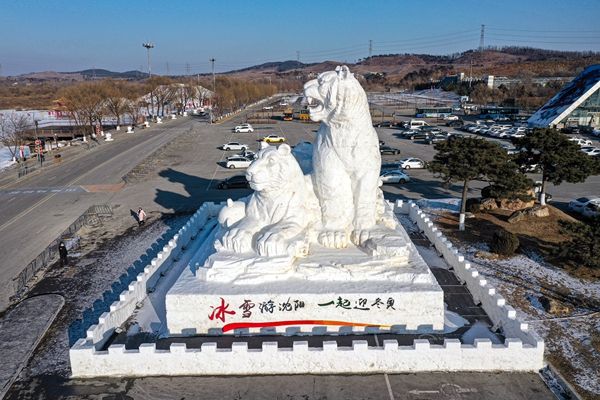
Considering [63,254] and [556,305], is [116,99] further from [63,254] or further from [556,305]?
[556,305]

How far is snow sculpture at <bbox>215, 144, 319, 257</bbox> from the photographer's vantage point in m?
10.5

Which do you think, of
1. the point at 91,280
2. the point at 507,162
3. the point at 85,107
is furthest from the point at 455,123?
the point at 91,280

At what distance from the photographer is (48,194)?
25.4 metres

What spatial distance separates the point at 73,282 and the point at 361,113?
33.7 feet

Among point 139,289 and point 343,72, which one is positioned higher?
point 343,72

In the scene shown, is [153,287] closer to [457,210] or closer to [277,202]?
[277,202]

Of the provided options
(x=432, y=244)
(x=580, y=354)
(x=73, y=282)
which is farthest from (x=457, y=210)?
(x=73, y=282)

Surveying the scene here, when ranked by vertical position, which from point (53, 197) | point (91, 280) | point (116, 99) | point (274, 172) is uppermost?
point (116, 99)

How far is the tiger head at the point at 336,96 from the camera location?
1048 centimetres

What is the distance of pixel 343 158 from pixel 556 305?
23.0ft

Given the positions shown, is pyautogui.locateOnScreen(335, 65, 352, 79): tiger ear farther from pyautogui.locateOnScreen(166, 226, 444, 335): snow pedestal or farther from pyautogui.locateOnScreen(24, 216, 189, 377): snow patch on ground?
pyautogui.locateOnScreen(24, 216, 189, 377): snow patch on ground

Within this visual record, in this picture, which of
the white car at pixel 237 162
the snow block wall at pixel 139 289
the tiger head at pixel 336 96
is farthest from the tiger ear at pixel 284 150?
the white car at pixel 237 162

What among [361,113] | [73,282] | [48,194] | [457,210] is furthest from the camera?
[48,194]

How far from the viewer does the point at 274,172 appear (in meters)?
11.0
